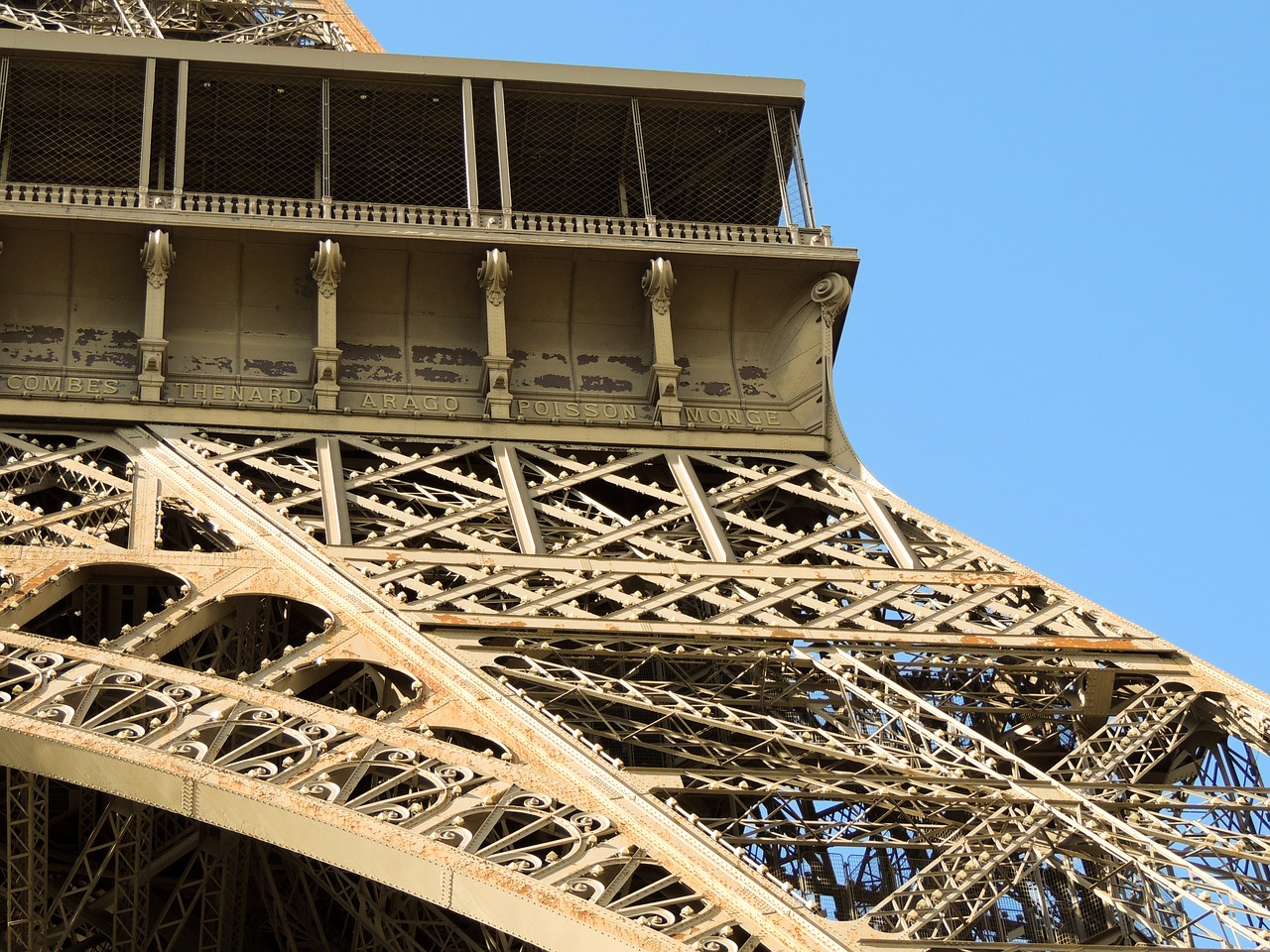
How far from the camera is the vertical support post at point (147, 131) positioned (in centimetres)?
2577

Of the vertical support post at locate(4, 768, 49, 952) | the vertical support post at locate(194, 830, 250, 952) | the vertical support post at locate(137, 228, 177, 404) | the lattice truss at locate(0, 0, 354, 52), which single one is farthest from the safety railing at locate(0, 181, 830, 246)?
the lattice truss at locate(0, 0, 354, 52)

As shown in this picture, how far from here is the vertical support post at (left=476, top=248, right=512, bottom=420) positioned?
82.6ft

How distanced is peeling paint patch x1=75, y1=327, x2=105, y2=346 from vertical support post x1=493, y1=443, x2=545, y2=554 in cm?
480

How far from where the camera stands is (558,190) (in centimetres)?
2947

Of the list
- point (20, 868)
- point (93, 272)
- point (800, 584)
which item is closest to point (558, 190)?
point (93, 272)

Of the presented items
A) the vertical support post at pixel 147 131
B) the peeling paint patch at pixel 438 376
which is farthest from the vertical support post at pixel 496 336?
the vertical support post at pixel 147 131

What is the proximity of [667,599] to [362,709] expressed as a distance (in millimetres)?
3053

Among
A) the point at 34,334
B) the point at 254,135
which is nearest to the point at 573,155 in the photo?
the point at 254,135

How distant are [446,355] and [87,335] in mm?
4084

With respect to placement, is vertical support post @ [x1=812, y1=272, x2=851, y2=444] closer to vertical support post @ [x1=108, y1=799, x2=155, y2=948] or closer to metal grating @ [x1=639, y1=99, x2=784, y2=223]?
metal grating @ [x1=639, y1=99, x2=784, y2=223]

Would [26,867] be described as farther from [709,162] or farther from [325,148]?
[709,162]

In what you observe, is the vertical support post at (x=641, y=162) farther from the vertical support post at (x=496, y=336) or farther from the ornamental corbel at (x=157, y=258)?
the ornamental corbel at (x=157, y=258)

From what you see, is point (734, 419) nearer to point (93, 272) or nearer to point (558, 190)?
point (558, 190)

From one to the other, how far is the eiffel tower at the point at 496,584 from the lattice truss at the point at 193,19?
27.3 feet
